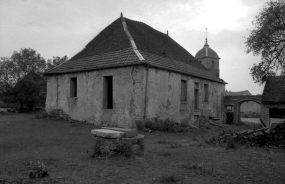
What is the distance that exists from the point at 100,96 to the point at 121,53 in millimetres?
3006

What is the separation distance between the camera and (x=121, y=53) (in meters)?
14.0

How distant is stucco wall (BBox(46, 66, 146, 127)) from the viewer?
42.0 ft

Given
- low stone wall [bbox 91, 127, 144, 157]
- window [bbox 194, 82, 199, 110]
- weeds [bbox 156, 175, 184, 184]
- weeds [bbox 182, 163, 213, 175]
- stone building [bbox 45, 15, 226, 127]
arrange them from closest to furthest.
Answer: weeds [bbox 156, 175, 184, 184] → weeds [bbox 182, 163, 213, 175] → low stone wall [bbox 91, 127, 144, 157] → stone building [bbox 45, 15, 226, 127] → window [bbox 194, 82, 199, 110]

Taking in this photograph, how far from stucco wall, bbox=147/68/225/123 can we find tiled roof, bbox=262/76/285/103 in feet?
20.0

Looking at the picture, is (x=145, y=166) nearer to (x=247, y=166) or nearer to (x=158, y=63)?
(x=247, y=166)

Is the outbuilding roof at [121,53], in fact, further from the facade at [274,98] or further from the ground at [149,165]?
the facade at [274,98]

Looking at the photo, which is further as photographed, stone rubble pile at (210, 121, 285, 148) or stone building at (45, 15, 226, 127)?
stone building at (45, 15, 226, 127)

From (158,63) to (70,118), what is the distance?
741cm

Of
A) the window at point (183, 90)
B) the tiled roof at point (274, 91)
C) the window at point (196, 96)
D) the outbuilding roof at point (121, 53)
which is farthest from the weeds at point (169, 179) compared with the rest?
the tiled roof at point (274, 91)

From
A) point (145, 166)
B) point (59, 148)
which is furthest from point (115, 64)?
point (145, 166)

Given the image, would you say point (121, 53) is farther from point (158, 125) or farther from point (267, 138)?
point (267, 138)

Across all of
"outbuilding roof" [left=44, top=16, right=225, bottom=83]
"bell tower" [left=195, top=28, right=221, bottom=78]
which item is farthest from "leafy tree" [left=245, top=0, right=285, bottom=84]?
"bell tower" [left=195, top=28, right=221, bottom=78]

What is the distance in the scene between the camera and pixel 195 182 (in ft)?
14.1

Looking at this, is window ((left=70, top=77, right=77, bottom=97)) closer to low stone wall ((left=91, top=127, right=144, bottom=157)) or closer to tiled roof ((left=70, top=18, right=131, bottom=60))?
tiled roof ((left=70, top=18, right=131, bottom=60))
